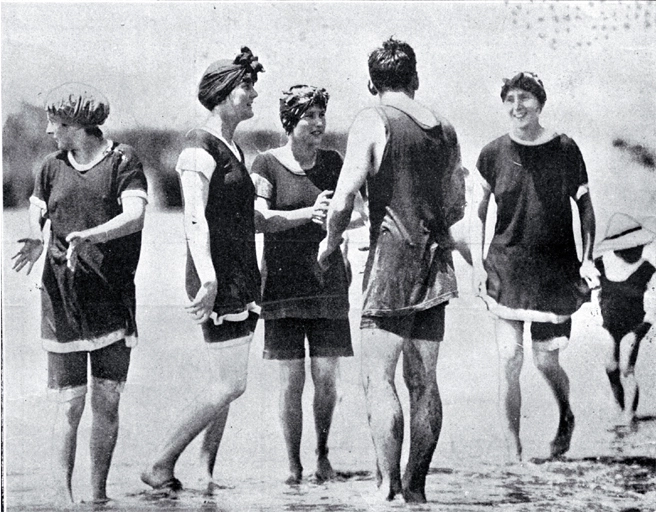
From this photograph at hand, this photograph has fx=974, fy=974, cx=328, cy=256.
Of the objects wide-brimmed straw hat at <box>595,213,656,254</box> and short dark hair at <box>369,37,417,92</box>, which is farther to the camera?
wide-brimmed straw hat at <box>595,213,656,254</box>

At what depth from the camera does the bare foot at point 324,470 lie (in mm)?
5770

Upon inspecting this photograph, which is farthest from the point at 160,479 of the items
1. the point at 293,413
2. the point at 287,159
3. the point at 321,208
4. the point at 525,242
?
the point at 525,242

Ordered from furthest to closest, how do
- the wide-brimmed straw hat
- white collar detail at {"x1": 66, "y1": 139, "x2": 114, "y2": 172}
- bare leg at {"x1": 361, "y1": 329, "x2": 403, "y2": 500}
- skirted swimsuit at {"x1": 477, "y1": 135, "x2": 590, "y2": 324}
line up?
the wide-brimmed straw hat → skirted swimsuit at {"x1": 477, "y1": 135, "x2": 590, "y2": 324} → white collar detail at {"x1": 66, "y1": 139, "x2": 114, "y2": 172} → bare leg at {"x1": 361, "y1": 329, "x2": 403, "y2": 500}

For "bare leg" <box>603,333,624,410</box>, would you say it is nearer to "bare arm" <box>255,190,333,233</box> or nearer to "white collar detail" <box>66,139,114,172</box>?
"bare arm" <box>255,190,333,233</box>

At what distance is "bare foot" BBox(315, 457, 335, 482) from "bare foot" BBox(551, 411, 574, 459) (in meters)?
1.35

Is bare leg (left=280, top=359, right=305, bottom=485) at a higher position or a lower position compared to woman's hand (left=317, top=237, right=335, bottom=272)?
lower

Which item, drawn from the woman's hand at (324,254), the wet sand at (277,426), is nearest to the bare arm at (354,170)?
the woman's hand at (324,254)

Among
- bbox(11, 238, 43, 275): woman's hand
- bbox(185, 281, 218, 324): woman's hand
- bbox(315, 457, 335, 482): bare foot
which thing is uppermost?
bbox(11, 238, 43, 275): woman's hand

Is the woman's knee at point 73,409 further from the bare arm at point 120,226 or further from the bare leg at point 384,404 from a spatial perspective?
the bare leg at point 384,404

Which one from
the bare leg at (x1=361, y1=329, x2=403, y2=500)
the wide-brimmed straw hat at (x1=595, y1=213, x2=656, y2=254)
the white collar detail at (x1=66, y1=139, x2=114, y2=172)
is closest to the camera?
the bare leg at (x1=361, y1=329, x2=403, y2=500)

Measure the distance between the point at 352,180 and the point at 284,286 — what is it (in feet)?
2.44

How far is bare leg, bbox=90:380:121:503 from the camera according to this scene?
226 inches

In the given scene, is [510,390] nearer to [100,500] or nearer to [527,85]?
[527,85]

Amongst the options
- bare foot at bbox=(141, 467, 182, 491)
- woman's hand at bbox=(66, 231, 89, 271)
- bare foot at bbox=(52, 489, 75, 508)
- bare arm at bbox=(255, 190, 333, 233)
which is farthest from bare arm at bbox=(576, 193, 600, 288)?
bare foot at bbox=(52, 489, 75, 508)
